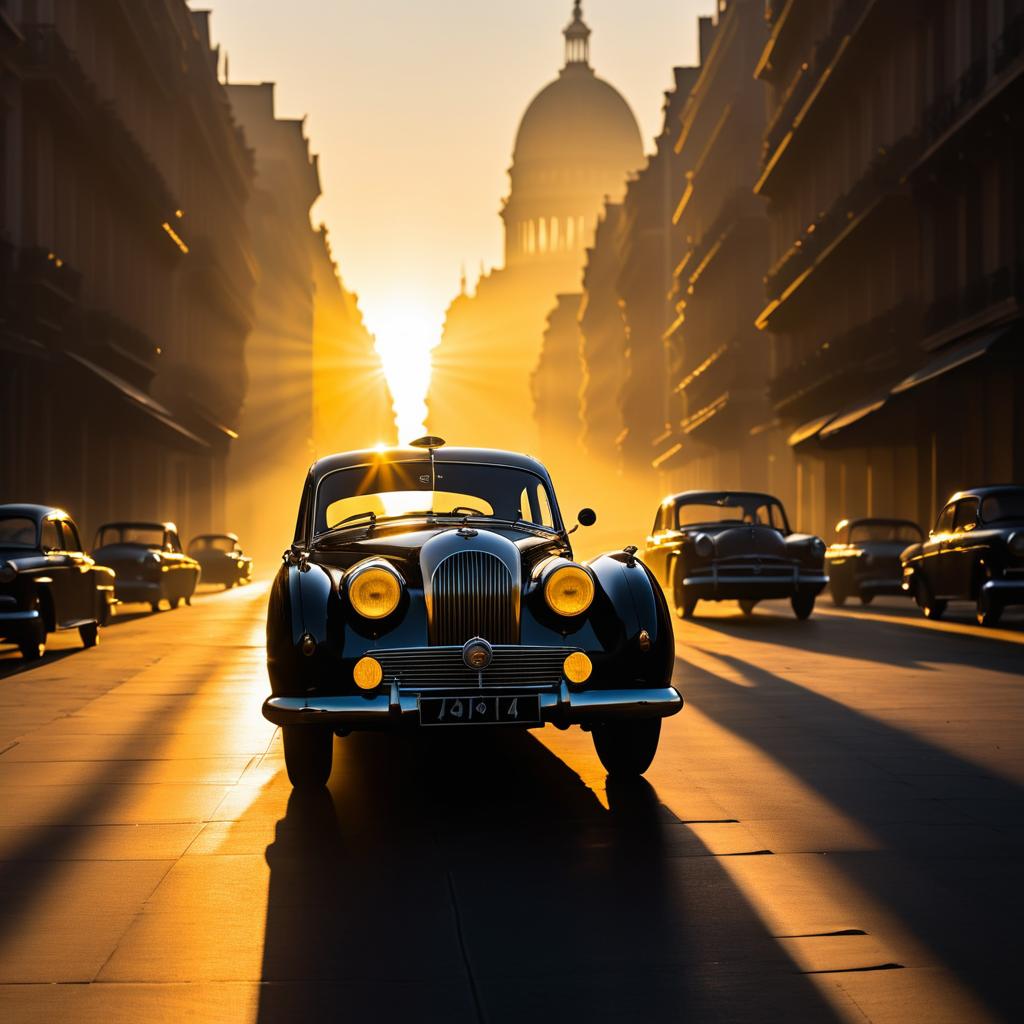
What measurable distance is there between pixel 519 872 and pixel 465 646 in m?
1.56

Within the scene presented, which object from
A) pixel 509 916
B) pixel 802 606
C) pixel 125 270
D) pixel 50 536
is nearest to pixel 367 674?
pixel 509 916

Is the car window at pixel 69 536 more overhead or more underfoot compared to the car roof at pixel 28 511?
more underfoot

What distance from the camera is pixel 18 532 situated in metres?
15.8

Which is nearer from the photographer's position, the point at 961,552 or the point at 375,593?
the point at 375,593

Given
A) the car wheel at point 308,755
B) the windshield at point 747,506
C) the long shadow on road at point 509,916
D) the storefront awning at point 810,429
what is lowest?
the long shadow on road at point 509,916

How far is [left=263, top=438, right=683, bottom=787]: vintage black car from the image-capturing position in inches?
278

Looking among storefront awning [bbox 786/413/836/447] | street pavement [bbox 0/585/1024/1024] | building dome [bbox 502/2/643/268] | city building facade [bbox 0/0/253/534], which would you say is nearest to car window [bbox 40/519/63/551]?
street pavement [bbox 0/585/1024/1024]

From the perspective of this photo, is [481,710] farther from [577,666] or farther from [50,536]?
[50,536]

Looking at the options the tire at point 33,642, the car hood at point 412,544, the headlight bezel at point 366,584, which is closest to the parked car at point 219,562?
the tire at point 33,642

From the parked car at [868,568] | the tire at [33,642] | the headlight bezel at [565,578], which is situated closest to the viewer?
the headlight bezel at [565,578]

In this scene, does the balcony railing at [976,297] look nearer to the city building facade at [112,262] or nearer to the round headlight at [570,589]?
the city building facade at [112,262]

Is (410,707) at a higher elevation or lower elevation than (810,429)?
lower

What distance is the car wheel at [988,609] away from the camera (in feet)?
59.8

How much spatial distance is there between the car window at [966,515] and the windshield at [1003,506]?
0.12m
